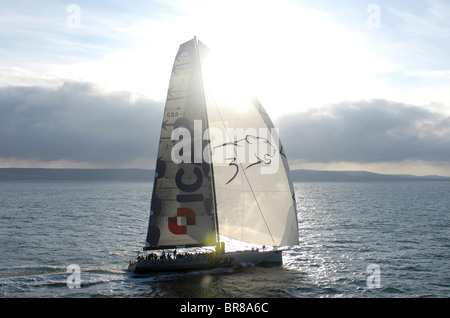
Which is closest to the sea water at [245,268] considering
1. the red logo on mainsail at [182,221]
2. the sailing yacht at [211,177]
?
the sailing yacht at [211,177]

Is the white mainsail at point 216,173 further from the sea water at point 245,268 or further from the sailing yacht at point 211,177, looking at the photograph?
the sea water at point 245,268

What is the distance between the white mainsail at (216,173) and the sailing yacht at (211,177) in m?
0.07

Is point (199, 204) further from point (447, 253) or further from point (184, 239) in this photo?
point (447, 253)

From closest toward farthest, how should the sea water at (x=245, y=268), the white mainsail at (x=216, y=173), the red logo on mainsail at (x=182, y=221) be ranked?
1. the sea water at (x=245, y=268)
2. the white mainsail at (x=216, y=173)
3. the red logo on mainsail at (x=182, y=221)

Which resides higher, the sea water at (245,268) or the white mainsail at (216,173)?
the white mainsail at (216,173)

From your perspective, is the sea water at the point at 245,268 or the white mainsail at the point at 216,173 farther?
the white mainsail at the point at 216,173

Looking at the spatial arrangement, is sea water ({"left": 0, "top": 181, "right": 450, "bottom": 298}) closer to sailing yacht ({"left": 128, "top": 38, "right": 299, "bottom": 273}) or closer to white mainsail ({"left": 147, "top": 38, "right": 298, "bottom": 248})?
sailing yacht ({"left": 128, "top": 38, "right": 299, "bottom": 273})

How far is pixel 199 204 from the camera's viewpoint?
3016 cm

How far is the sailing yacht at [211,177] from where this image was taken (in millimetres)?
29531

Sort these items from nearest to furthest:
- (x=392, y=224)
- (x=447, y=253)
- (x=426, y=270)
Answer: (x=426, y=270) → (x=447, y=253) → (x=392, y=224)

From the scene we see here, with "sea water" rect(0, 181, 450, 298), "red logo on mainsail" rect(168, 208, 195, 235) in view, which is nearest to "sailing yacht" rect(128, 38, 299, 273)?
"red logo on mainsail" rect(168, 208, 195, 235)
